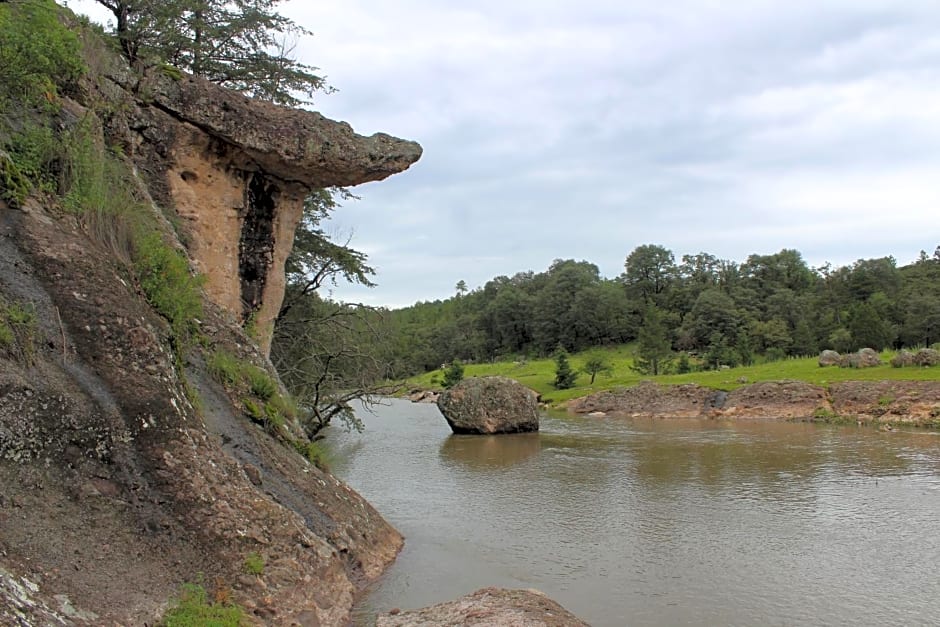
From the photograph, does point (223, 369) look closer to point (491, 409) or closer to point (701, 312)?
point (491, 409)

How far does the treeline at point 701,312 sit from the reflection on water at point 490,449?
3276cm

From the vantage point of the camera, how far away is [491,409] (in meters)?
35.8

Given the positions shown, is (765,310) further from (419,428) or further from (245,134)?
(245,134)

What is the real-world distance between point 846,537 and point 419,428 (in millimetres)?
27886

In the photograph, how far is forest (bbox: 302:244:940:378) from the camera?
64.0m

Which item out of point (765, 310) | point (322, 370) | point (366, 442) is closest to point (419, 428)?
point (366, 442)

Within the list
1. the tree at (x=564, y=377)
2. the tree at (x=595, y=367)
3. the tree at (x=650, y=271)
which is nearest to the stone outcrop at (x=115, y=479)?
the tree at (x=564, y=377)

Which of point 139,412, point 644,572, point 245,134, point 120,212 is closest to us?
point 139,412

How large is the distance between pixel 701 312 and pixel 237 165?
7715 centimetres

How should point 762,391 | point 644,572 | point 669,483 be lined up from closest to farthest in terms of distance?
1. point 644,572
2. point 669,483
3. point 762,391

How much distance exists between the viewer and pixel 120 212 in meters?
10.5

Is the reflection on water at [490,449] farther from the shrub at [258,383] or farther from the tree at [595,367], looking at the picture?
the tree at [595,367]

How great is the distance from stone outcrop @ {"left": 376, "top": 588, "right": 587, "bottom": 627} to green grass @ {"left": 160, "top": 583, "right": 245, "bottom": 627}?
2421mm

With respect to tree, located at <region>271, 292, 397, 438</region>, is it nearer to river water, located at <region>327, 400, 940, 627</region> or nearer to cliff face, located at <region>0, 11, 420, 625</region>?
river water, located at <region>327, 400, 940, 627</region>
